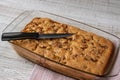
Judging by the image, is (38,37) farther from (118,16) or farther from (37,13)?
(118,16)

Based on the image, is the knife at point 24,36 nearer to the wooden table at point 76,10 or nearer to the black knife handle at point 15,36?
the black knife handle at point 15,36

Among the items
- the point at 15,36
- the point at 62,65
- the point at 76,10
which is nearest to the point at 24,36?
the point at 15,36

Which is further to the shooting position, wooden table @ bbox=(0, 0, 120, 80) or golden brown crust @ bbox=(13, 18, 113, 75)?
wooden table @ bbox=(0, 0, 120, 80)

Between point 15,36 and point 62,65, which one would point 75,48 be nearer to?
point 62,65

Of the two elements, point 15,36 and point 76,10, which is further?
point 76,10

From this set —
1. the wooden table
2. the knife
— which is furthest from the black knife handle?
the wooden table

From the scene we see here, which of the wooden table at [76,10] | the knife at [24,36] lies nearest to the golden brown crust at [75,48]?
the knife at [24,36]

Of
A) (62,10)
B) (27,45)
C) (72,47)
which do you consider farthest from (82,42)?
(62,10)

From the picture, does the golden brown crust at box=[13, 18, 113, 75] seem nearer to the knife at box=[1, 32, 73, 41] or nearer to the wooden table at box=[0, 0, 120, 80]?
the knife at box=[1, 32, 73, 41]
